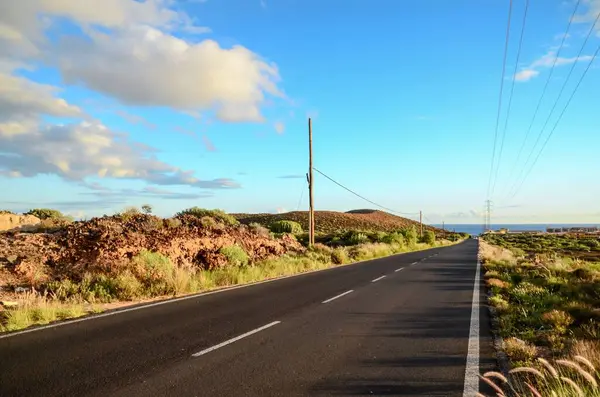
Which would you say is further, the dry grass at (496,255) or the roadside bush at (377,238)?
the roadside bush at (377,238)

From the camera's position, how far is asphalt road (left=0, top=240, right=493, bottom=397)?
5.27 meters

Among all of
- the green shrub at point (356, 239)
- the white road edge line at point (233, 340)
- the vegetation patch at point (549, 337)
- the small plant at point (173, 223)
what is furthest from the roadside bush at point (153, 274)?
the green shrub at point (356, 239)

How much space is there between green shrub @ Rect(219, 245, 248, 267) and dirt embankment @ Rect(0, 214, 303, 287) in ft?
1.04

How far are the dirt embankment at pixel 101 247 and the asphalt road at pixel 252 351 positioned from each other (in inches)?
176

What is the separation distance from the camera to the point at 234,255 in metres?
19.7

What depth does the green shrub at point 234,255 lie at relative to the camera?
19.4 m

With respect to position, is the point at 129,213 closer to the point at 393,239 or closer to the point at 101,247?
the point at 101,247

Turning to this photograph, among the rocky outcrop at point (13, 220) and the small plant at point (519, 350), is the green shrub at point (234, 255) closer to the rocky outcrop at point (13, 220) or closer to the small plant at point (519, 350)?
the rocky outcrop at point (13, 220)

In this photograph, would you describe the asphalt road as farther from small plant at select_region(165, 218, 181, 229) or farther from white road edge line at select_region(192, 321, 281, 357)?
small plant at select_region(165, 218, 181, 229)

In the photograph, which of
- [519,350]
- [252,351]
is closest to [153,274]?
[252,351]

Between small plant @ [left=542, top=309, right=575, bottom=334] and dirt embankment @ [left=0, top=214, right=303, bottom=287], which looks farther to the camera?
dirt embankment @ [left=0, top=214, right=303, bottom=287]

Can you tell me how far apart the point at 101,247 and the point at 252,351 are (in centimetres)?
992

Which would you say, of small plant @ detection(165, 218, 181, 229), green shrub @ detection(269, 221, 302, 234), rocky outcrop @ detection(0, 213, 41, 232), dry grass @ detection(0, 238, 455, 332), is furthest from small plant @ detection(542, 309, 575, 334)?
green shrub @ detection(269, 221, 302, 234)

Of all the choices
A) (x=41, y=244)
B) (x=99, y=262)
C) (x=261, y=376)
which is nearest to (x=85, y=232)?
(x=41, y=244)
